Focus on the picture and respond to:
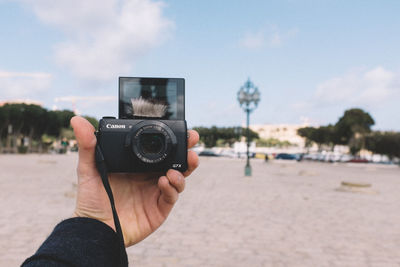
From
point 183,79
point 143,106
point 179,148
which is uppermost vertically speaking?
point 183,79

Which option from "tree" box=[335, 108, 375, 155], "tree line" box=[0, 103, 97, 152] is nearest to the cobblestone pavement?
"tree" box=[335, 108, 375, 155]

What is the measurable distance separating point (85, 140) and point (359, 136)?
62035 millimetres

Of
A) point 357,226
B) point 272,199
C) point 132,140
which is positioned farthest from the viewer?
point 272,199

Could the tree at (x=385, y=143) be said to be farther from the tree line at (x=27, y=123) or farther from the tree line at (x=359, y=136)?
the tree line at (x=27, y=123)

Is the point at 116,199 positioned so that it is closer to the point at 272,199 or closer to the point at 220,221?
the point at 220,221

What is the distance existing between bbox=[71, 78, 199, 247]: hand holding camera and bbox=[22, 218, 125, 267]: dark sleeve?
0.15m

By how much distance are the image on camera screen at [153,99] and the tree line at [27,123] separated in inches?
2312

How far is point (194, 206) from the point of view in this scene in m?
9.99

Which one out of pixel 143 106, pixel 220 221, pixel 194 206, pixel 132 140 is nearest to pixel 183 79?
pixel 143 106

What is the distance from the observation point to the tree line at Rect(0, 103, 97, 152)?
→ 57.1 meters

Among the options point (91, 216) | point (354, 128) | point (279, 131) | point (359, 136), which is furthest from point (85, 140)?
point (279, 131)

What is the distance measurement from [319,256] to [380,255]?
3.27 ft

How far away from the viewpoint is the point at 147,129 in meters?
1.57

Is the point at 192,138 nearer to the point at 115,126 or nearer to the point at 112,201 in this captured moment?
the point at 115,126
